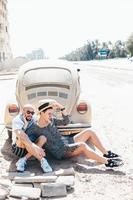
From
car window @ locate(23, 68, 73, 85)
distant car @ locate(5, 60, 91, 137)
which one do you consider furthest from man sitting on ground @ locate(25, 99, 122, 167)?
car window @ locate(23, 68, 73, 85)

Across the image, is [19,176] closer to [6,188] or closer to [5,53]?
[6,188]

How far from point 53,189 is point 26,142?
1.23m

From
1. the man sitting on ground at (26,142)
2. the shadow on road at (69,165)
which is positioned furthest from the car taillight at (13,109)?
the man sitting on ground at (26,142)

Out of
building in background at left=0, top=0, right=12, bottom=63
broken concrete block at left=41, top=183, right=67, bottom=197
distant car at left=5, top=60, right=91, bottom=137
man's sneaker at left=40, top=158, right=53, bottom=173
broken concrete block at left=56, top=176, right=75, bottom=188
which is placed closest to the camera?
broken concrete block at left=41, top=183, right=67, bottom=197

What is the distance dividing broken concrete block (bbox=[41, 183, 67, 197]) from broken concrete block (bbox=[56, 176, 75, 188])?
16 cm

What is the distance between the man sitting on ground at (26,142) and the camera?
6980mm

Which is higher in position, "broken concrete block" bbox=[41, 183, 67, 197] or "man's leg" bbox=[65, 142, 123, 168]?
"man's leg" bbox=[65, 142, 123, 168]

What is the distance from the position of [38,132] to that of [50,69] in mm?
2632

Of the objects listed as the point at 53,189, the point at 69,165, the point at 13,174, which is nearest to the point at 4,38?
the point at 69,165

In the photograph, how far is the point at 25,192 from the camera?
19.3ft

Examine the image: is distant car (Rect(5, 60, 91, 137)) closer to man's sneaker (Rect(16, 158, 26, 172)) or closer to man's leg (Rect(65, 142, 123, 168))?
man's leg (Rect(65, 142, 123, 168))

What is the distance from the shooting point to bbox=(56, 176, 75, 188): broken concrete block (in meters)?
6.18

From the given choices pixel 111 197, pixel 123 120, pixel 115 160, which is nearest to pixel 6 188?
pixel 111 197

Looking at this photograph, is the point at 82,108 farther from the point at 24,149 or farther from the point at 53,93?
the point at 24,149
